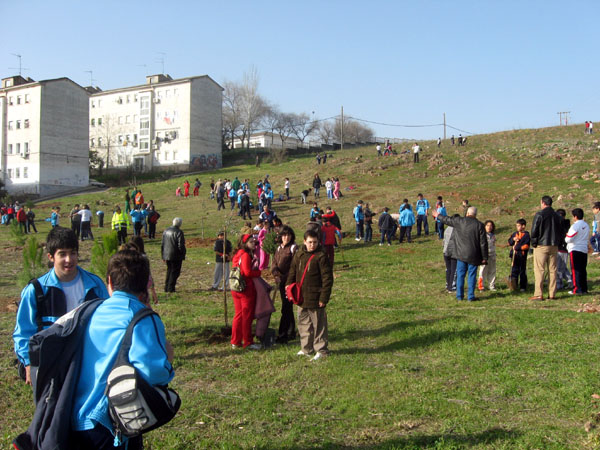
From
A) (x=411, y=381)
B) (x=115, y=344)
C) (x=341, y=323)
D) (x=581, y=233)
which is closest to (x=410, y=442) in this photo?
(x=411, y=381)

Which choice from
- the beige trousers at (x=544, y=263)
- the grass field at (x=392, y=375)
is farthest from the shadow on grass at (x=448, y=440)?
the beige trousers at (x=544, y=263)

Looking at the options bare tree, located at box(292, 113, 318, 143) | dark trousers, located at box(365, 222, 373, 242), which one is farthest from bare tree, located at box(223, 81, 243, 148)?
dark trousers, located at box(365, 222, 373, 242)

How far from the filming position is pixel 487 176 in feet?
110

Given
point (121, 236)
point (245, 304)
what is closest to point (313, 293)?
point (245, 304)

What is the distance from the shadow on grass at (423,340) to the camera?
6871 mm

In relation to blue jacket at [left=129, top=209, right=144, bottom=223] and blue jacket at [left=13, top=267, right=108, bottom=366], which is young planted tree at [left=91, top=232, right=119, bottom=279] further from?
blue jacket at [left=129, top=209, right=144, bottom=223]

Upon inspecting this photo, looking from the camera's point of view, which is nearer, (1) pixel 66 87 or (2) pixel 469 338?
→ (2) pixel 469 338

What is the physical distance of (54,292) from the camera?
12.0 feet

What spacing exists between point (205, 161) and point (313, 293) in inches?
2494

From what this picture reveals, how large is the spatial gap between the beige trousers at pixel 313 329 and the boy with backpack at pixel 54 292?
3.14 m

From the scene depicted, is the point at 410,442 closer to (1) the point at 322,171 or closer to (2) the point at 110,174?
(1) the point at 322,171

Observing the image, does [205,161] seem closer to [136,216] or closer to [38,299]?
[136,216]

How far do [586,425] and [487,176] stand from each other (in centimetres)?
3149

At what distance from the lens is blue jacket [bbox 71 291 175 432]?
2420mm
